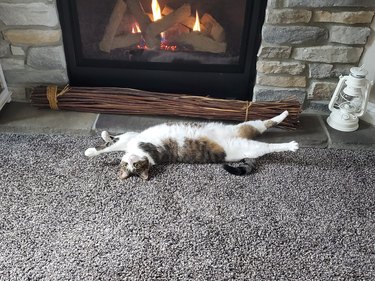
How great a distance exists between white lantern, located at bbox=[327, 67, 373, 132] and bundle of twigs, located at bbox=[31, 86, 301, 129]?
0.21 m

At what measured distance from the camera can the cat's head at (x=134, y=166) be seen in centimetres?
167

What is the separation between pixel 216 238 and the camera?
1.45m

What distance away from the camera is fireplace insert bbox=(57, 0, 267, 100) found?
188 centimetres

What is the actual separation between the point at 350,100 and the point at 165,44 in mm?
1033

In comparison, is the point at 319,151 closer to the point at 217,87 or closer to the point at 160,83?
the point at 217,87

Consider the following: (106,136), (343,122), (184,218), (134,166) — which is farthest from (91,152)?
(343,122)

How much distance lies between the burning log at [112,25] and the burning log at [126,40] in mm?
23

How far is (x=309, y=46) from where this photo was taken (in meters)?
1.87

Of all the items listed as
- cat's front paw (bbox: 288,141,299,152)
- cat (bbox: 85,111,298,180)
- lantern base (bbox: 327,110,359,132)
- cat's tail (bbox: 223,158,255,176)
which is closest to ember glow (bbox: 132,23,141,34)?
cat (bbox: 85,111,298,180)

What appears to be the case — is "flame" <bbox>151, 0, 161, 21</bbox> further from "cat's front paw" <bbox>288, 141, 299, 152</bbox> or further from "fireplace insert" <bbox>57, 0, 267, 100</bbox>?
"cat's front paw" <bbox>288, 141, 299, 152</bbox>

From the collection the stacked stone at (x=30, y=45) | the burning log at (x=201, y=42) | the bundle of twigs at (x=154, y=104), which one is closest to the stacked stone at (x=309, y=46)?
the bundle of twigs at (x=154, y=104)

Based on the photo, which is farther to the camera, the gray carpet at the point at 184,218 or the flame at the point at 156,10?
the flame at the point at 156,10

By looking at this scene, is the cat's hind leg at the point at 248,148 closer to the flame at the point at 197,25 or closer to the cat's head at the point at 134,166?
the cat's head at the point at 134,166

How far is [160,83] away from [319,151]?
0.93 m
